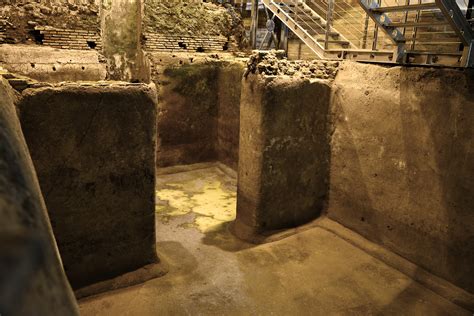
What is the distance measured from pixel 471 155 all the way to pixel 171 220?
4.05 meters

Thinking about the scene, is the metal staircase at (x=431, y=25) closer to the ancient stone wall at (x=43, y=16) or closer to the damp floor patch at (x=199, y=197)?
the damp floor patch at (x=199, y=197)

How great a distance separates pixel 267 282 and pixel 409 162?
212 cm

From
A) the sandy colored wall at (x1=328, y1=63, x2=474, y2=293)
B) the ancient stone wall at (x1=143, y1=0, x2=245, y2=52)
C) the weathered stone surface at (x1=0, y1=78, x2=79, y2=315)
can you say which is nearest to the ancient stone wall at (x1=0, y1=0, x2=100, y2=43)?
the ancient stone wall at (x1=143, y1=0, x2=245, y2=52)

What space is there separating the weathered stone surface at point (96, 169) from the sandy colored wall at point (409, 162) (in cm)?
269

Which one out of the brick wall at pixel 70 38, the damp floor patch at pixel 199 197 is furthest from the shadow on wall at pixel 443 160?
the brick wall at pixel 70 38

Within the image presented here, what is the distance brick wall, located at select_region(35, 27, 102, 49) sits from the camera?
281 inches

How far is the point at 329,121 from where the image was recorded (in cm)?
514

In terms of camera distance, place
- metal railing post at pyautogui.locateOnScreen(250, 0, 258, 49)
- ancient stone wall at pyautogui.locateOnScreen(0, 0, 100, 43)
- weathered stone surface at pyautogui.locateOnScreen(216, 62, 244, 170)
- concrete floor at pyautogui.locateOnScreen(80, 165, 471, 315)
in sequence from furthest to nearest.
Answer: metal railing post at pyautogui.locateOnScreen(250, 0, 258, 49) → weathered stone surface at pyautogui.locateOnScreen(216, 62, 244, 170) → ancient stone wall at pyautogui.locateOnScreen(0, 0, 100, 43) → concrete floor at pyautogui.locateOnScreen(80, 165, 471, 315)

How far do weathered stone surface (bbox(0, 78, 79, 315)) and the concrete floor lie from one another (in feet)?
8.46

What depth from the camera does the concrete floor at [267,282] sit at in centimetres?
354

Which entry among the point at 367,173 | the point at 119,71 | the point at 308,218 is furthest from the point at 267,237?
the point at 119,71

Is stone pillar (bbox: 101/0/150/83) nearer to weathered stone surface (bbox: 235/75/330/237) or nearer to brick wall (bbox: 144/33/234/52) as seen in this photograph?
brick wall (bbox: 144/33/234/52)

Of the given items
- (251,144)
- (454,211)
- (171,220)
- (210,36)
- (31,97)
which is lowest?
(171,220)

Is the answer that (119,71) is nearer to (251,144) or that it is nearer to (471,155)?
(251,144)
